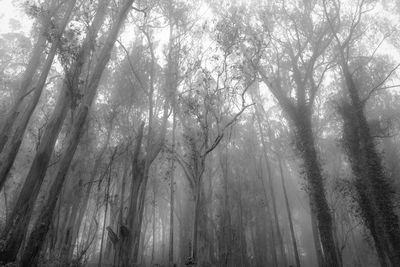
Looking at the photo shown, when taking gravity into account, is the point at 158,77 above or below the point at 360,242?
above

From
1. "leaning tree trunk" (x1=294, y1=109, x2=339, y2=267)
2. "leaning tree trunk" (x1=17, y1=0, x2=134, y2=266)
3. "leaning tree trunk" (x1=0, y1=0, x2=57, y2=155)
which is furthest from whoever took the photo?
"leaning tree trunk" (x1=294, y1=109, x2=339, y2=267)

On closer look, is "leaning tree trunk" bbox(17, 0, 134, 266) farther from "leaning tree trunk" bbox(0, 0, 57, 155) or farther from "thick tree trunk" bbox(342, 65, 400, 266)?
"thick tree trunk" bbox(342, 65, 400, 266)

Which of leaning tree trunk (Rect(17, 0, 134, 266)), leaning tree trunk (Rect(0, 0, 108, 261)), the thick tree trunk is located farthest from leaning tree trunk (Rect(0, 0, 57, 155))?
the thick tree trunk

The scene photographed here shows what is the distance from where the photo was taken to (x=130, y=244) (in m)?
9.25

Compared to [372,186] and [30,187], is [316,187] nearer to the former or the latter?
[372,186]

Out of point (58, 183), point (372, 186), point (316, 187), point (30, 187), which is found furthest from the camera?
point (316, 187)

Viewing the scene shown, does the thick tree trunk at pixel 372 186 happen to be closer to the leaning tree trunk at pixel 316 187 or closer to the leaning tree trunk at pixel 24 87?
the leaning tree trunk at pixel 316 187

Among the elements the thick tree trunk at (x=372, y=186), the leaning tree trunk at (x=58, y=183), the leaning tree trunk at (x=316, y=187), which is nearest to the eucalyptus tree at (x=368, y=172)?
the thick tree trunk at (x=372, y=186)

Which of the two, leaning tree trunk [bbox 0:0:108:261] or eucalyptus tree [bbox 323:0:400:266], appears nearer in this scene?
leaning tree trunk [bbox 0:0:108:261]

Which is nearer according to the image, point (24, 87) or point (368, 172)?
point (24, 87)

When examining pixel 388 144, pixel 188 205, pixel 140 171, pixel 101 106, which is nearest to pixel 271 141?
pixel 188 205

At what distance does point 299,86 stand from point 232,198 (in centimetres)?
1201

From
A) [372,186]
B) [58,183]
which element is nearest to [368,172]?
[372,186]

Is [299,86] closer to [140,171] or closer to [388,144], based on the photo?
[140,171]
